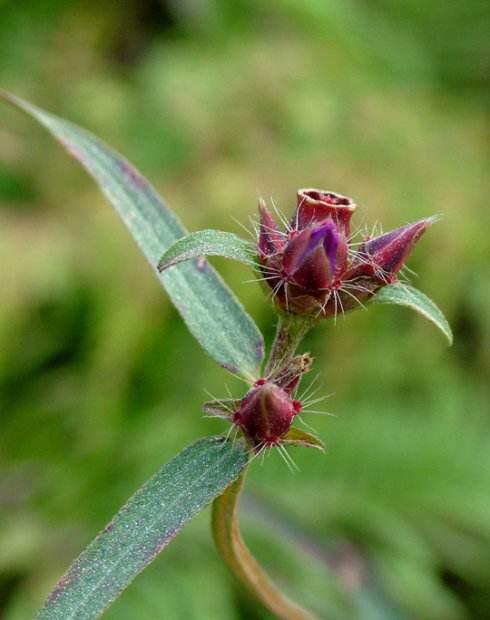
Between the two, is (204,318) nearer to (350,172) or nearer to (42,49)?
(350,172)

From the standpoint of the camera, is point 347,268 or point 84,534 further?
point 84,534

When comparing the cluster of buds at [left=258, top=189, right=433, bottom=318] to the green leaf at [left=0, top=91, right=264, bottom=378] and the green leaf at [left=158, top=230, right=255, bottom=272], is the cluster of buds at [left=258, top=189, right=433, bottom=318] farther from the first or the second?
the green leaf at [left=0, top=91, right=264, bottom=378]

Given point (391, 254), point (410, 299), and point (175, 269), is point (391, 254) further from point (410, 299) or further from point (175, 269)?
point (175, 269)

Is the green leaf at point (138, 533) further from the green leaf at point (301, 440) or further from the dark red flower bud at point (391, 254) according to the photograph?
the dark red flower bud at point (391, 254)

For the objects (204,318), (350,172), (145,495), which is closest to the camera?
(145,495)

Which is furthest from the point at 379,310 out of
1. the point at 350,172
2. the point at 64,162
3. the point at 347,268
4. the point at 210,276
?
the point at 347,268

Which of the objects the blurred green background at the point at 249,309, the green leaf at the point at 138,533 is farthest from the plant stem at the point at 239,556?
the blurred green background at the point at 249,309

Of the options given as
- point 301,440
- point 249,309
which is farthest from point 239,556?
point 249,309
